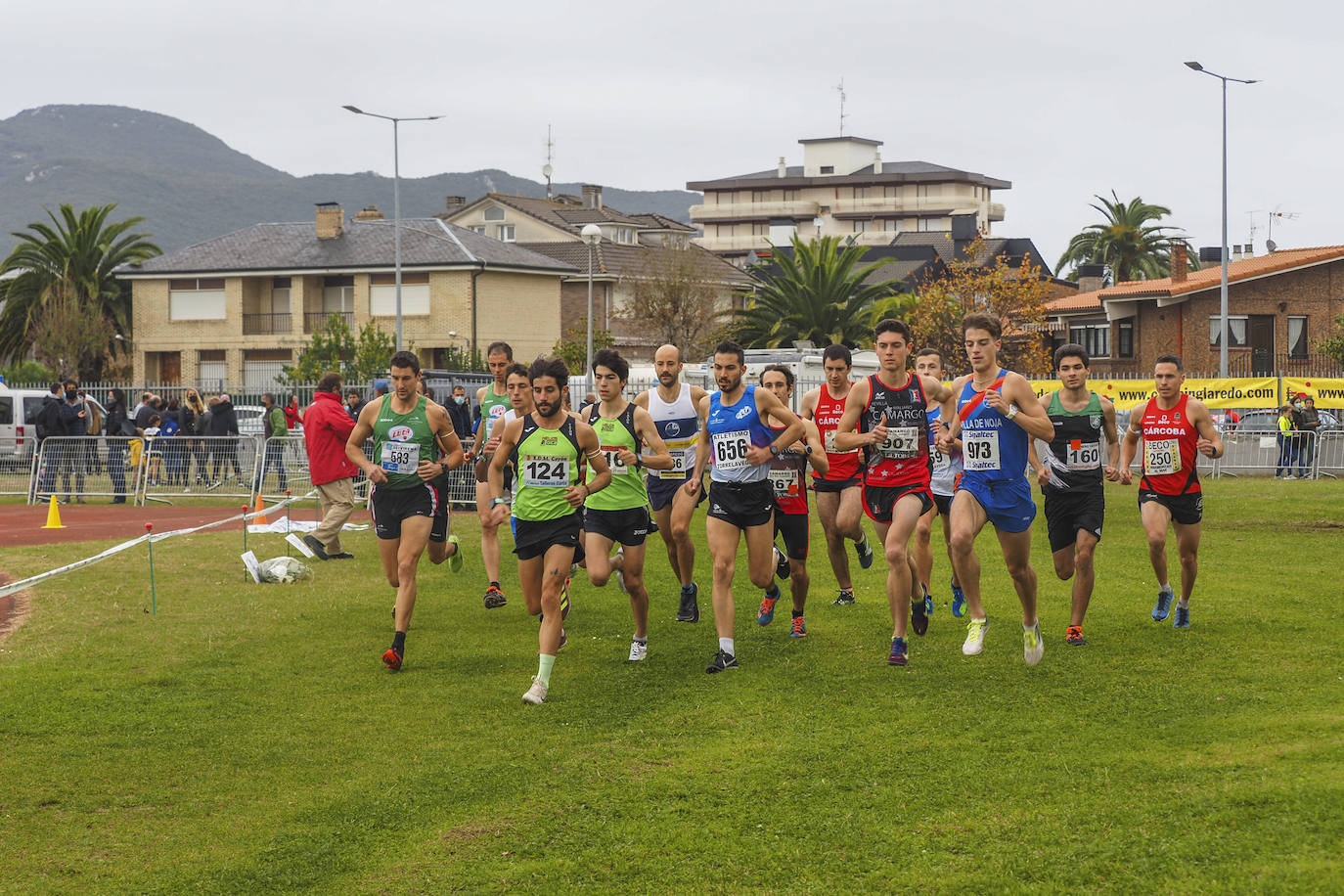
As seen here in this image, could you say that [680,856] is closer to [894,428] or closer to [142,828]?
[142,828]

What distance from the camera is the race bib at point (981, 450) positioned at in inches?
381

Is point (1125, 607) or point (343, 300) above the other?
point (343, 300)

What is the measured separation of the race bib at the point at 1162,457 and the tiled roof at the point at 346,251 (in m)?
48.0

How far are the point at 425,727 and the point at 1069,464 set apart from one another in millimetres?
5216

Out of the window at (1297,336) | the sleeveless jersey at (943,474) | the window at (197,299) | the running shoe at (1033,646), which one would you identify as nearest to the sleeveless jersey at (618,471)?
the sleeveless jersey at (943,474)

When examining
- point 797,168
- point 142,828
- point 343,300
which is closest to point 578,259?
point 343,300

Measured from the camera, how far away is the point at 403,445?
10891 millimetres

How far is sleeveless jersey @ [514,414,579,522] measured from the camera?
32.1 ft

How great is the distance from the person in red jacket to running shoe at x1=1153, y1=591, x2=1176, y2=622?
939 centimetres

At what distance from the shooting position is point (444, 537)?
13.0m

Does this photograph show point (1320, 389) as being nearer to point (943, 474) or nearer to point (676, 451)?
point (943, 474)

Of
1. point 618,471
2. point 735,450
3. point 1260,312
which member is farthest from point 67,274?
point 735,450

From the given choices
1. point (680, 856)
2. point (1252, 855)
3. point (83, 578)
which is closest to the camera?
point (1252, 855)

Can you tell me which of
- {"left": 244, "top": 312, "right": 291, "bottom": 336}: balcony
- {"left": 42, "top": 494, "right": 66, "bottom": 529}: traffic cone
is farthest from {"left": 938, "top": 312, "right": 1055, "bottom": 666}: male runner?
{"left": 244, "top": 312, "right": 291, "bottom": 336}: balcony
